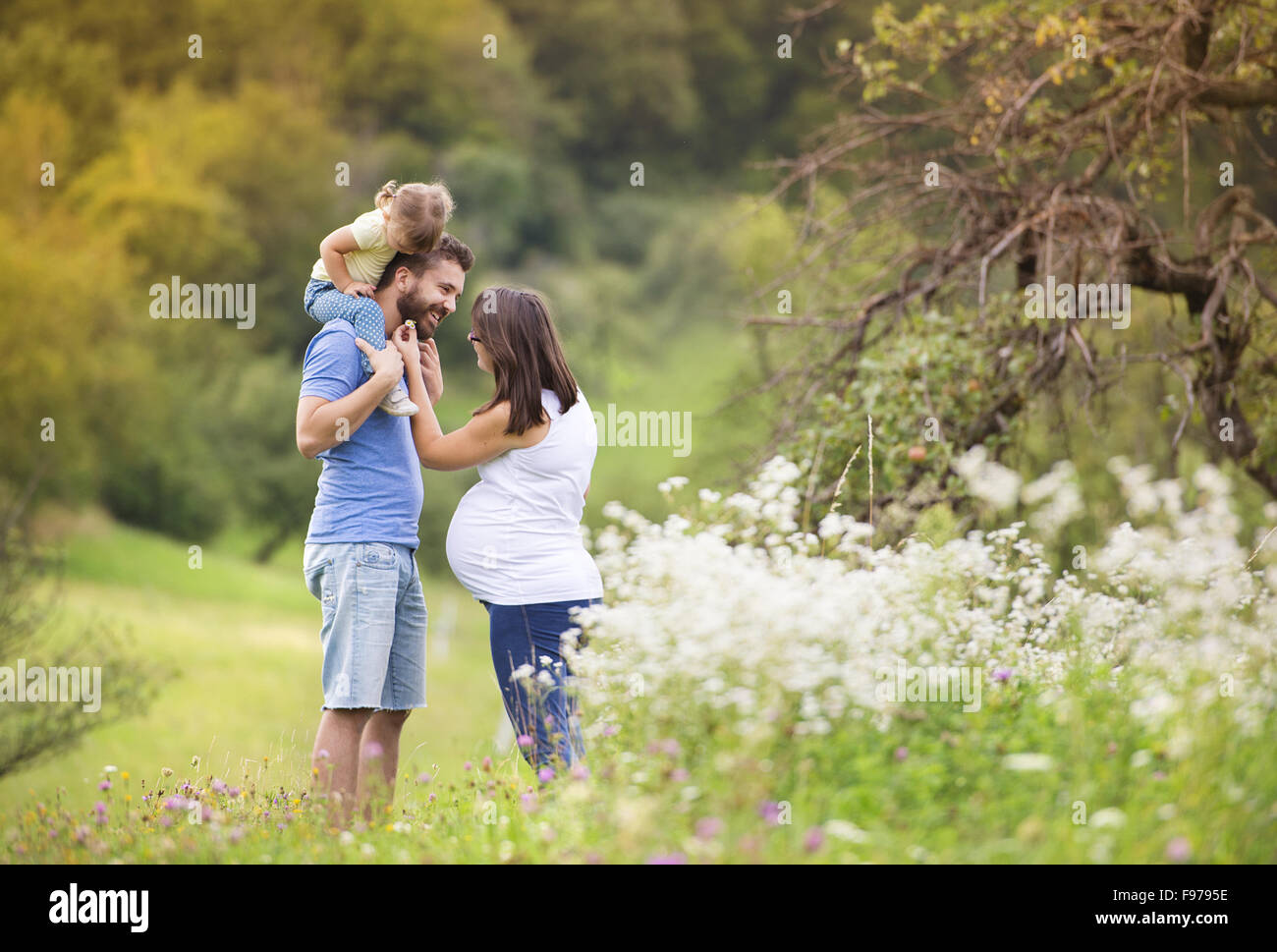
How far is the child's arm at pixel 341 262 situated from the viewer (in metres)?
3.97

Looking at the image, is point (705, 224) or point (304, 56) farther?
point (304, 56)

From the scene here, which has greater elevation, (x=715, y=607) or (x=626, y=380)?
(x=626, y=380)

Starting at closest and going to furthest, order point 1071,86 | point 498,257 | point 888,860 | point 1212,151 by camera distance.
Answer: point 888,860, point 1071,86, point 1212,151, point 498,257

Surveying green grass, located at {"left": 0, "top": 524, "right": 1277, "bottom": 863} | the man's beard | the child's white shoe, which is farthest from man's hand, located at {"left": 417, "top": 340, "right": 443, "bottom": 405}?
green grass, located at {"left": 0, "top": 524, "right": 1277, "bottom": 863}

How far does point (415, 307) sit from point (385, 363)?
39 cm

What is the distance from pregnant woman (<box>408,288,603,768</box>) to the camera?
→ 398 centimetres

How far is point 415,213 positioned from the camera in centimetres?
390

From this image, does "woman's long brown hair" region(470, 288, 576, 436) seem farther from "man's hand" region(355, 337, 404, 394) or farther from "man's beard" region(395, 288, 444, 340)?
"man's hand" region(355, 337, 404, 394)

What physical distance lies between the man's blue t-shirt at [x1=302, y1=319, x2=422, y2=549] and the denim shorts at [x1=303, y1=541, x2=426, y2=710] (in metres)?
0.05

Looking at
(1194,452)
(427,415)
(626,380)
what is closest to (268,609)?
(626,380)

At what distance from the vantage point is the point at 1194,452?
17.0m

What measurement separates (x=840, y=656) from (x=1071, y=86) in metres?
5.84
